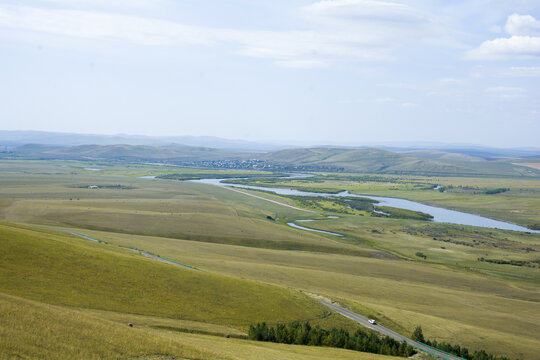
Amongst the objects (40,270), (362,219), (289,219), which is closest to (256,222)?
(289,219)

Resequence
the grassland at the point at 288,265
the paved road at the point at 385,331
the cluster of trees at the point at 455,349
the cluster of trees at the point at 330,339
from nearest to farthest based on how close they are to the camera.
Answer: the cluster of trees at the point at 330,339 → the cluster of trees at the point at 455,349 → the paved road at the point at 385,331 → the grassland at the point at 288,265

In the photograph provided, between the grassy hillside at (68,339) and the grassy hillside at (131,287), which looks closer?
the grassy hillside at (68,339)

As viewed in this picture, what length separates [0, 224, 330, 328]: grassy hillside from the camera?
135 feet

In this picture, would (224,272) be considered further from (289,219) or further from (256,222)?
(289,219)

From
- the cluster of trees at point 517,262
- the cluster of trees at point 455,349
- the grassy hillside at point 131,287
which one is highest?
the grassy hillside at point 131,287

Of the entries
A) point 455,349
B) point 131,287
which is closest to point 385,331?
point 455,349

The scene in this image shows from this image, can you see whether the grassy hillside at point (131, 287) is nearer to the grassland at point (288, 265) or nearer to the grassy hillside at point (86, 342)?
the grassland at point (288, 265)

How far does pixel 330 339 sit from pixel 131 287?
19905mm

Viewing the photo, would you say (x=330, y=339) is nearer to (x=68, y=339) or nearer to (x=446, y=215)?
(x=68, y=339)

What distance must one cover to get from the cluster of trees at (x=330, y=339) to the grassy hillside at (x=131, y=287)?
349 cm

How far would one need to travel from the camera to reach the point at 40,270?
1757 inches

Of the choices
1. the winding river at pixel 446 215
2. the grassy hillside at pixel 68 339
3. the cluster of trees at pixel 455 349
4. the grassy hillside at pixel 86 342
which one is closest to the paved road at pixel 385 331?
the cluster of trees at pixel 455 349

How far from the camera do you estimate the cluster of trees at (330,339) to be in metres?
39.5

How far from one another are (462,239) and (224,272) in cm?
6810
